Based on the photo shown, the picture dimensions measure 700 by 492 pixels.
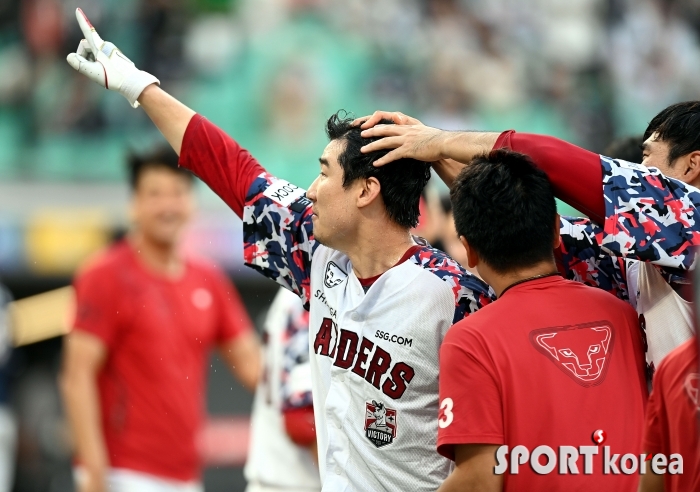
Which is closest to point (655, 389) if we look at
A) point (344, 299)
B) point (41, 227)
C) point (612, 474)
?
point (612, 474)

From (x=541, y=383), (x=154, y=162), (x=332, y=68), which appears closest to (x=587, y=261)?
(x=541, y=383)

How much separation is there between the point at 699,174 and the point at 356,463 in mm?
1338

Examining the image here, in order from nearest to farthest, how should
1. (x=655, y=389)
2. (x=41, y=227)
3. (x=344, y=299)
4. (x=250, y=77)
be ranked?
(x=655, y=389), (x=344, y=299), (x=41, y=227), (x=250, y=77)

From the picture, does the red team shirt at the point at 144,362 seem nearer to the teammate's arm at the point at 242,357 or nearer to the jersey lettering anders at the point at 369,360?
the teammate's arm at the point at 242,357

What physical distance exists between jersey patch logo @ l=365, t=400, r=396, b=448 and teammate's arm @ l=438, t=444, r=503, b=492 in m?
0.48

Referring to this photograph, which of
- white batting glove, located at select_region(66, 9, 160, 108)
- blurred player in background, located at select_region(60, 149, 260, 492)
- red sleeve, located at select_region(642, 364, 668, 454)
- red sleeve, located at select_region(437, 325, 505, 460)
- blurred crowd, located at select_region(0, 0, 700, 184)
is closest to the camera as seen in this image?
red sleeve, located at select_region(642, 364, 668, 454)

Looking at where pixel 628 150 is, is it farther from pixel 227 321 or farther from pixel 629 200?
pixel 227 321

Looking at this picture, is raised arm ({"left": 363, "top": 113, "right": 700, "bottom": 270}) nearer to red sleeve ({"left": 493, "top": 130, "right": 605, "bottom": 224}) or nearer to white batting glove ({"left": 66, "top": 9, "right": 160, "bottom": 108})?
red sleeve ({"left": 493, "top": 130, "right": 605, "bottom": 224})

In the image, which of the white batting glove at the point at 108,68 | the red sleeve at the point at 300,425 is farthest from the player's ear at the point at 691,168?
the red sleeve at the point at 300,425

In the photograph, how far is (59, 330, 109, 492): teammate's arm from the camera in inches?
218

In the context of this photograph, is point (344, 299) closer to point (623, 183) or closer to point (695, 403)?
point (623, 183)

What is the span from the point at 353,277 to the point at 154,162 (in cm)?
302

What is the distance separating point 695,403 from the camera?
2.22 m

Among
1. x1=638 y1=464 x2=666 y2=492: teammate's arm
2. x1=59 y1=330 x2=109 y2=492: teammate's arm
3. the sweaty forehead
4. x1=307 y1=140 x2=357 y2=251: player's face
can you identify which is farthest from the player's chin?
x1=59 y1=330 x2=109 y2=492: teammate's arm
